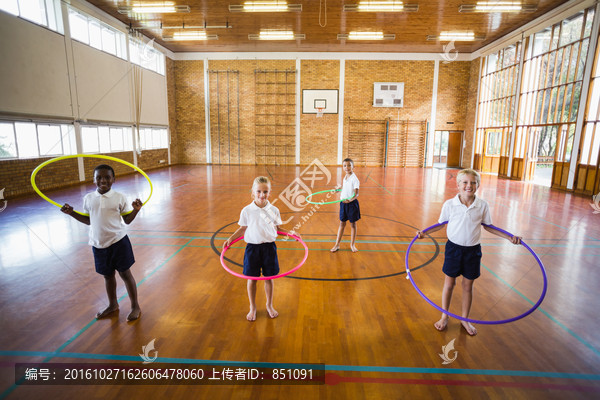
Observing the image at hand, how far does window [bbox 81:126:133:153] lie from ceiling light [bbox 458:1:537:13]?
16111mm


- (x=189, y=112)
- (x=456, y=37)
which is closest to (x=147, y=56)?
(x=189, y=112)

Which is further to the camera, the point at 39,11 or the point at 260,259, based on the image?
the point at 39,11

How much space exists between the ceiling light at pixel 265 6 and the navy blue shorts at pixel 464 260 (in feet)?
41.8

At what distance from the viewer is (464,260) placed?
10.3ft

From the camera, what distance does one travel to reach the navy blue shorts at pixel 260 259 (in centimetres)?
329

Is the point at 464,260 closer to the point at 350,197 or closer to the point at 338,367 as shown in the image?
the point at 338,367

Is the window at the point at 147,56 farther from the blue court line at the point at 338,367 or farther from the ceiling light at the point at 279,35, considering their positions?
the blue court line at the point at 338,367

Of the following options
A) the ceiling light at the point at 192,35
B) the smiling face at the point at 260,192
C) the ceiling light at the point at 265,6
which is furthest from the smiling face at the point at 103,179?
the ceiling light at the point at 192,35

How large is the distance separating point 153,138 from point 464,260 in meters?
19.5

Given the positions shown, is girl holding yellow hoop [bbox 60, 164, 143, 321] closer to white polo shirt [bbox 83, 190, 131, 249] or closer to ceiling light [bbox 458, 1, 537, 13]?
white polo shirt [bbox 83, 190, 131, 249]

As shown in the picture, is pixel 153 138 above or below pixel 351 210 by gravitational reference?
above

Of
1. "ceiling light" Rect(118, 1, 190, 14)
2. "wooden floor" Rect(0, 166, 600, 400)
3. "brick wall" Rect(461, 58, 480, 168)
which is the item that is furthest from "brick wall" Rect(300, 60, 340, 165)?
"wooden floor" Rect(0, 166, 600, 400)

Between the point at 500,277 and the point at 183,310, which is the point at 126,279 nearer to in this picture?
the point at 183,310

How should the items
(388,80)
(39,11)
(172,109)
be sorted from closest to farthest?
(39,11) < (388,80) < (172,109)
